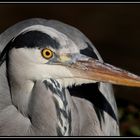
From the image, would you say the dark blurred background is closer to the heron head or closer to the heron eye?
the heron head

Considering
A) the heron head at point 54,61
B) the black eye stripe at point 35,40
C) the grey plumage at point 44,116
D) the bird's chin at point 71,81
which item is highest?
the black eye stripe at point 35,40

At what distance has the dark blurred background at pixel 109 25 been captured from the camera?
404 cm

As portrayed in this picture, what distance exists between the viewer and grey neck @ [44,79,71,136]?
2.45m

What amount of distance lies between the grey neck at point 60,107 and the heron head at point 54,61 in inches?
1.1

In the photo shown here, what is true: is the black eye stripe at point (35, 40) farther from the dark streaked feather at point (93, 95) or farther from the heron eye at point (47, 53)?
the dark streaked feather at point (93, 95)

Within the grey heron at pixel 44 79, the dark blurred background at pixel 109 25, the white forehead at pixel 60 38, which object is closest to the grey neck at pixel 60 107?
the grey heron at pixel 44 79

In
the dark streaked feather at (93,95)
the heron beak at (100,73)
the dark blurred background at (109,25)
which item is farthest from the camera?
the dark blurred background at (109,25)

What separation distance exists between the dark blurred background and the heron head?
1516mm

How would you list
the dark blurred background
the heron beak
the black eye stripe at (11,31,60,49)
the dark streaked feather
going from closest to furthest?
1. the black eye stripe at (11,31,60,49)
2. the heron beak
3. the dark streaked feather
4. the dark blurred background

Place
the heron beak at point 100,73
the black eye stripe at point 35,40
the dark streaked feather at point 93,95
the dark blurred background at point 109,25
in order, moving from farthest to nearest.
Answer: the dark blurred background at point 109,25 → the dark streaked feather at point 93,95 → the heron beak at point 100,73 → the black eye stripe at point 35,40

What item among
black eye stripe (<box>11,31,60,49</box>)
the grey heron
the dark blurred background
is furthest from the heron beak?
the dark blurred background

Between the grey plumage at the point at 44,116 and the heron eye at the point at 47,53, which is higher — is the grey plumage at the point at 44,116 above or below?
below

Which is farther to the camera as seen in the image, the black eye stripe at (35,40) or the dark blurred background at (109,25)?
the dark blurred background at (109,25)

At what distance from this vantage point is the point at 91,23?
4277 mm
